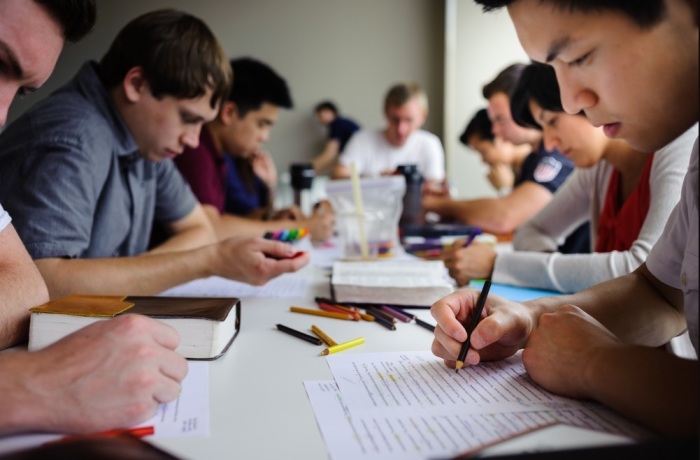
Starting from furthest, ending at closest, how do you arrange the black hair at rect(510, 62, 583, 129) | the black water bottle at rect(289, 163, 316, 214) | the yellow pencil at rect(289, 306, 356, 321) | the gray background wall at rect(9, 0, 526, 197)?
the gray background wall at rect(9, 0, 526, 197) < the black water bottle at rect(289, 163, 316, 214) < the black hair at rect(510, 62, 583, 129) < the yellow pencil at rect(289, 306, 356, 321)

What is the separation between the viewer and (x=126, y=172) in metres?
1.43

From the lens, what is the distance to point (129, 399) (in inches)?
21.9

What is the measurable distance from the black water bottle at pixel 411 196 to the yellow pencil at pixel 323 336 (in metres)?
1.19

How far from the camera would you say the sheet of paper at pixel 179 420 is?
53 cm

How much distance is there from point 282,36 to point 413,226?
10.9 ft

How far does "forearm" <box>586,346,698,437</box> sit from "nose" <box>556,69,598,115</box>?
11.2 inches

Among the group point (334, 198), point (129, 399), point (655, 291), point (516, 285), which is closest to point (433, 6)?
point (334, 198)

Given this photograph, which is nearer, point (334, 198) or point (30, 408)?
point (30, 408)

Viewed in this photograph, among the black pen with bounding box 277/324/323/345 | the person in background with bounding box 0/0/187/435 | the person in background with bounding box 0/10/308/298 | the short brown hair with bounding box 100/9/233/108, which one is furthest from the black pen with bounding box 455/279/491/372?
the short brown hair with bounding box 100/9/233/108

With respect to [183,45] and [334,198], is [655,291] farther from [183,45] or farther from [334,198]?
[183,45]

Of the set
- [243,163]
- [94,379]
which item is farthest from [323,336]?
[243,163]

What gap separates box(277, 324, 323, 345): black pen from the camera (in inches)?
33.5

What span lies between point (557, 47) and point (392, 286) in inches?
22.1

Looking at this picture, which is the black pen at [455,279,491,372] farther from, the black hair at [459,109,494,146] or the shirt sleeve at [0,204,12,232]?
the black hair at [459,109,494,146]
